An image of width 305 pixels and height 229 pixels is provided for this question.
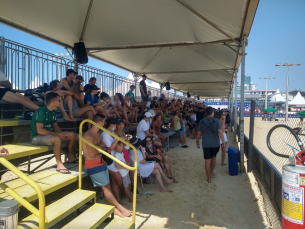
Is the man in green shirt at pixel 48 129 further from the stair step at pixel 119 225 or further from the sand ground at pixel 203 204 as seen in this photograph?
the sand ground at pixel 203 204

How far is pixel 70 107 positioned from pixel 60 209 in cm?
287

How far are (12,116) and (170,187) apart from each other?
152 inches

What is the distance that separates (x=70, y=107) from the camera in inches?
202

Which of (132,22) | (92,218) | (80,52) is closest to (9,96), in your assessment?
(92,218)

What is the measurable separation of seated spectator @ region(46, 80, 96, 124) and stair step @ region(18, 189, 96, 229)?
2.17 metres

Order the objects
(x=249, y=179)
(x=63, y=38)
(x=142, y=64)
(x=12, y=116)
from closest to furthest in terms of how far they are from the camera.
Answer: (x=12, y=116)
(x=249, y=179)
(x=63, y=38)
(x=142, y=64)

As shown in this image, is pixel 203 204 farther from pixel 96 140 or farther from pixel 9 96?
pixel 9 96

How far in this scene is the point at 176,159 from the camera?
7.78 meters

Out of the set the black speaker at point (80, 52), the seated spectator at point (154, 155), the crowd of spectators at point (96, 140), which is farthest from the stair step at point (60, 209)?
the black speaker at point (80, 52)

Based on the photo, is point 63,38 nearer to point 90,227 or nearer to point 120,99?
point 120,99

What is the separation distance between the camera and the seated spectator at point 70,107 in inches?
195

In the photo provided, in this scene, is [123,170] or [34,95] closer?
[123,170]

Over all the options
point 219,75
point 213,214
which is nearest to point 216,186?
point 213,214

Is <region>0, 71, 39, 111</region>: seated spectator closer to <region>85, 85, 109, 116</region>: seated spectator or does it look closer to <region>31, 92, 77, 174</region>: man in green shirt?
<region>31, 92, 77, 174</region>: man in green shirt
